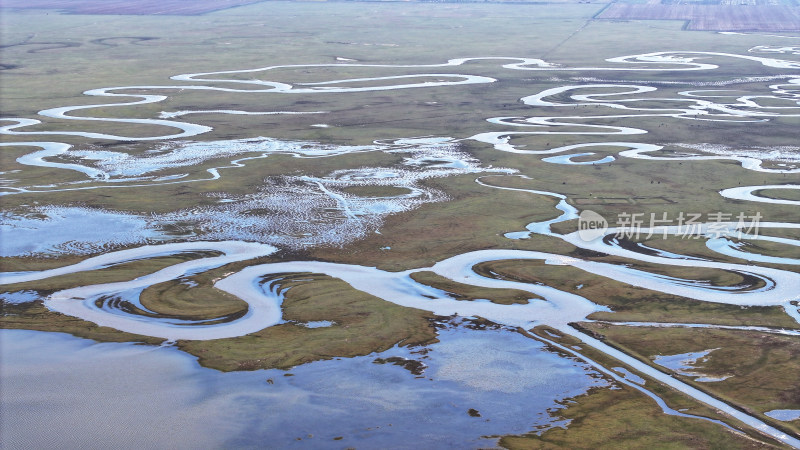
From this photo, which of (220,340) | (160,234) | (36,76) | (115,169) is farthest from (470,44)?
(220,340)

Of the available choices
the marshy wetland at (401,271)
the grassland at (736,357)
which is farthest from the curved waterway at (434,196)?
the grassland at (736,357)

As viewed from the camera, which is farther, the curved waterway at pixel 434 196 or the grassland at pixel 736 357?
the curved waterway at pixel 434 196

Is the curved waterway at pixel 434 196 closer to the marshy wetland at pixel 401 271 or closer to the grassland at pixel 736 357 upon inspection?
the marshy wetland at pixel 401 271

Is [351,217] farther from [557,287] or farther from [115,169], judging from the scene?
[115,169]

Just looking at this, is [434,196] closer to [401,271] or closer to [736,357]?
[401,271]

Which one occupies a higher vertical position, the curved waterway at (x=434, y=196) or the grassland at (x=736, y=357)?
the curved waterway at (x=434, y=196)

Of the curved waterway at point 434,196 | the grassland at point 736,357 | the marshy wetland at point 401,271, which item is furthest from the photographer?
the curved waterway at point 434,196

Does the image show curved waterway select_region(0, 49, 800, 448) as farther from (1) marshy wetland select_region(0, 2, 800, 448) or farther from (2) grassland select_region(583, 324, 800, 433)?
(2) grassland select_region(583, 324, 800, 433)

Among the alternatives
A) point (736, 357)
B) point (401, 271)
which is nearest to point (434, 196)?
point (401, 271)
